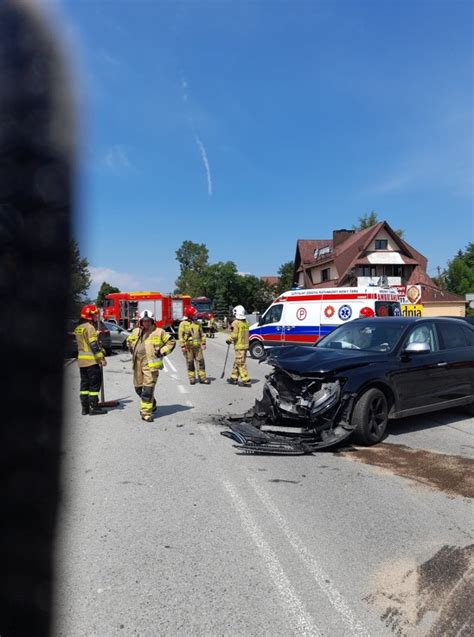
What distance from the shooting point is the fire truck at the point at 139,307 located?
28.8 m

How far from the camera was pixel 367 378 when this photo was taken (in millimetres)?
5840

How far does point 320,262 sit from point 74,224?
4227cm

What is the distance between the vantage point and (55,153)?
2.69 metres

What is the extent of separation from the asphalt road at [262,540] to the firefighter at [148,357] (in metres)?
1.15

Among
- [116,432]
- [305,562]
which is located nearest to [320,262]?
[116,432]

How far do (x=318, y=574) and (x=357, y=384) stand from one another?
9.95ft

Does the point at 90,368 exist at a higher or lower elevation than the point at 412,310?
lower

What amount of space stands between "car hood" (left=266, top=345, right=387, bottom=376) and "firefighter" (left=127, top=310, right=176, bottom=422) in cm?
171

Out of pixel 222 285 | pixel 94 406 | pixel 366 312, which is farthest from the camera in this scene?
pixel 222 285

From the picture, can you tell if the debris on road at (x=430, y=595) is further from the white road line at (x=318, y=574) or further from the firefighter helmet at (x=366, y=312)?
the firefighter helmet at (x=366, y=312)

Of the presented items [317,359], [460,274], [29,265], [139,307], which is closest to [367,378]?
[317,359]

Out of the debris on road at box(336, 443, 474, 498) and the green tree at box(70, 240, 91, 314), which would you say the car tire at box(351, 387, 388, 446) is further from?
the green tree at box(70, 240, 91, 314)

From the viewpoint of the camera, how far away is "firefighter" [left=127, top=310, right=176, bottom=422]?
729 centimetres

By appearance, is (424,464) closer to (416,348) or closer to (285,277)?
(416,348)
